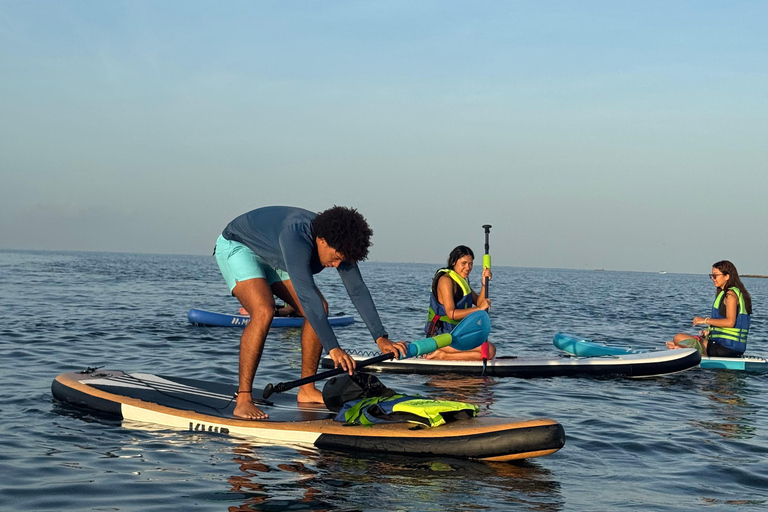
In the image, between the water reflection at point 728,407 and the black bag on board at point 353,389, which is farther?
the water reflection at point 728,407

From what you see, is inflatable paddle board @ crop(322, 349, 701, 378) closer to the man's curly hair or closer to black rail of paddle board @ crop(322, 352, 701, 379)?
black rail of paddle board @ crop(322, 352, 701, 379)

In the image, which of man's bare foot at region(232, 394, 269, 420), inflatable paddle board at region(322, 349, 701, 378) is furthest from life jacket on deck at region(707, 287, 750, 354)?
man's bare foot at region(232, 394, 269, 420)

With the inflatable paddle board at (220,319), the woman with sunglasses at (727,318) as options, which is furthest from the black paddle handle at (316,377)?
the inflatable paddle board at (220,319)

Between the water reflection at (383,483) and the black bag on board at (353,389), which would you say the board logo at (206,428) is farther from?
the black bag on board at (353,389)

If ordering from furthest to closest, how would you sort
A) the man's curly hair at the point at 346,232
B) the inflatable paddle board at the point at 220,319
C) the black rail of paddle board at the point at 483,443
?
the inflatable paddle board at the point at 220,319
the man's curly hair at the point at 346,232
the black rail of paddle board at the point at 483,443

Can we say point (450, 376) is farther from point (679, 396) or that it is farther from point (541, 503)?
point (541, 503)

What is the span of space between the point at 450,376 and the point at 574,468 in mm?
4346

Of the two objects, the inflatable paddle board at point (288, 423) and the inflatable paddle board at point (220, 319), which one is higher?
the inflatable paddle board at point (288, 423)

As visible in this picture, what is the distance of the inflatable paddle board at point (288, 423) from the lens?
5270mm

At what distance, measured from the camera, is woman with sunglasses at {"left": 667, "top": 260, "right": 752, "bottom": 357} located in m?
11.0

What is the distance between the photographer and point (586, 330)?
60.9ft

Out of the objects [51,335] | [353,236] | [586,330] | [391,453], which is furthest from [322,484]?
[586,330]

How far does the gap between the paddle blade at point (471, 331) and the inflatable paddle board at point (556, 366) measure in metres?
3.49

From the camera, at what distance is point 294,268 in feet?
18.1
